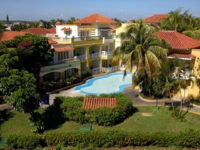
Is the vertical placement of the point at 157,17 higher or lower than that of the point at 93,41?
higher

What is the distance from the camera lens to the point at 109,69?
39.4m

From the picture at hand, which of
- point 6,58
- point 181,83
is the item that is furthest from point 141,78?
point 6,58

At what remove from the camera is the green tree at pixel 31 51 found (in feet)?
83.1

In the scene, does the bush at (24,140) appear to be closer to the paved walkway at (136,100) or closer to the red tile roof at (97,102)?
the red tile roof at (97,102)

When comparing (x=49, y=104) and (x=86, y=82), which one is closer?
(x=49, y=104)

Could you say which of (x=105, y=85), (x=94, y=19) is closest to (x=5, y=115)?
(x=105, y=85)

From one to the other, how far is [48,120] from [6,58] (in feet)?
21.9

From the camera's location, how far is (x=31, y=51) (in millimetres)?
25578

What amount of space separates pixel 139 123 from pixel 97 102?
4.21 meters

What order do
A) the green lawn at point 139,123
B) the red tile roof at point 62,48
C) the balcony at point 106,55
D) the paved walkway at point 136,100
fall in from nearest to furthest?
the green lawn at point 139,123, the paved walkway at point 136,100, the red tile roof at point 62,48, the balcony at point 106,55

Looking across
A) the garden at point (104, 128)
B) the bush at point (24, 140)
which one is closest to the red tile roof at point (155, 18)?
the garden at point (104, 128)

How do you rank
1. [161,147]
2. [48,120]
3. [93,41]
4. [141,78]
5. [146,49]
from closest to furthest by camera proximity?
[161,147], [48,120], [146,49], [141,78], [93,41]

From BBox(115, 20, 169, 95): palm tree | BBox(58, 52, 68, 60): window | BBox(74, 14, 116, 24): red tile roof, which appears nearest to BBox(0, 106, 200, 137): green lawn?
BBox(115, 20, 169, 95): palm tree

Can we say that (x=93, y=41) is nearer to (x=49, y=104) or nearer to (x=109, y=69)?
(x=109, y=69)
